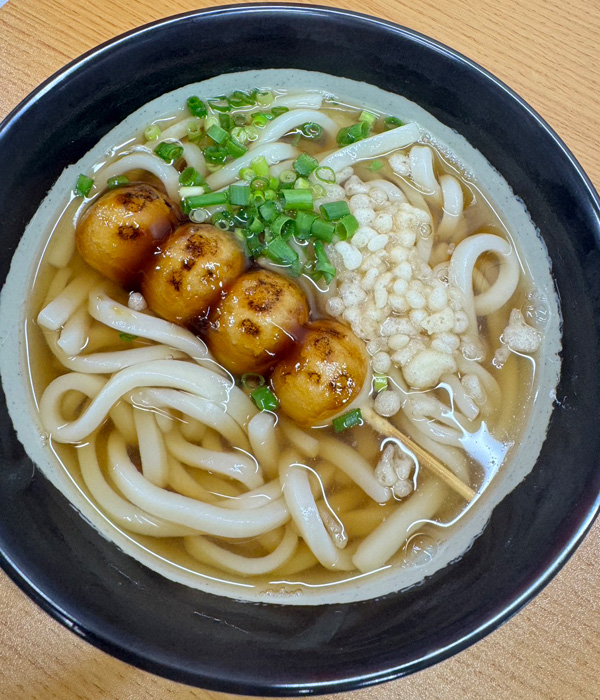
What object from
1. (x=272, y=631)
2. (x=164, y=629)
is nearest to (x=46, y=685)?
(x=164, y=629)

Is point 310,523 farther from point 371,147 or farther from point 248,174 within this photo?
point 371,147

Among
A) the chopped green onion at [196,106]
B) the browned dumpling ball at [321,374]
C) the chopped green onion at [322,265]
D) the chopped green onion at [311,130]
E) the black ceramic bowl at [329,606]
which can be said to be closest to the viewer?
the black ceramic bowl at [329,606]

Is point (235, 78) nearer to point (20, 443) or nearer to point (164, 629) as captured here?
point (20, 443)

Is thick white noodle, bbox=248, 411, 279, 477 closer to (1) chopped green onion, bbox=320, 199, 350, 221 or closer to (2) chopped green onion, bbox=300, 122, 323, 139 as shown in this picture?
(1) chopped green onion, bbox=320, 199, 350, 221

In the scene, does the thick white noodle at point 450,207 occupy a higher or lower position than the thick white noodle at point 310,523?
higher

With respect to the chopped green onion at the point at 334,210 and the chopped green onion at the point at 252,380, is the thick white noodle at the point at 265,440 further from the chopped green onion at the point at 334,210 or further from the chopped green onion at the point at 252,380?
the chopped green onion at the point at 334,210

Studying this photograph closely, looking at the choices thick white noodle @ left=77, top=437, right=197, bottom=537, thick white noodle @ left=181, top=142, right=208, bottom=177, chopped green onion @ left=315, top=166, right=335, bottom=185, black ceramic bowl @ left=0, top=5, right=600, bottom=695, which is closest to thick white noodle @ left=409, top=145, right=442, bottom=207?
black ceramic bowl @ left=0, top=5, right=600, bottom=695

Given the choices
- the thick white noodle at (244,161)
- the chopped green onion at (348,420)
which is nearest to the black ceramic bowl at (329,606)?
the thick white noodle at (244,161)
